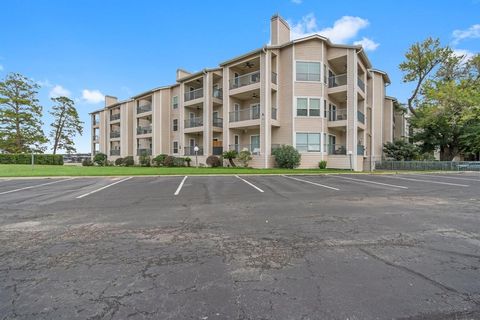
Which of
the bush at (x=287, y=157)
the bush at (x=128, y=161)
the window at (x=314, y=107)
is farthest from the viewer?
the bush at (x=128, y=161)

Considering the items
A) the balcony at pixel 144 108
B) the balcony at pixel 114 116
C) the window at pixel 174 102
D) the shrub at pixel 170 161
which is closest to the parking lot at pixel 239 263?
the shrub at pixel 170 161

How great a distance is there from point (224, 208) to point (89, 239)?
341 cm

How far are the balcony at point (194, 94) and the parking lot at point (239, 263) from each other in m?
24.9

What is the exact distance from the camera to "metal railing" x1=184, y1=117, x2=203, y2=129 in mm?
29766

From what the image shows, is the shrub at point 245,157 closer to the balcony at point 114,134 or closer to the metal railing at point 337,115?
the metal railing at point 337,115

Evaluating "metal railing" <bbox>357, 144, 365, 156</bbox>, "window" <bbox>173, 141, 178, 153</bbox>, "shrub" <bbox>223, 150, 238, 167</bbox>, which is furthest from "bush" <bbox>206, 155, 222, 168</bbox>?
"metal railing" <bbox>357, 144, 365, 156</bbox>

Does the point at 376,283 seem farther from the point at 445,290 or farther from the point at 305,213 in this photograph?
the point at 305,213

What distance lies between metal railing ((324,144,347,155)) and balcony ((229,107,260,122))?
774cm

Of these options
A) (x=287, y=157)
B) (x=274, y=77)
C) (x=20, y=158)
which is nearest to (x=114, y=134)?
(x=20, y=158)

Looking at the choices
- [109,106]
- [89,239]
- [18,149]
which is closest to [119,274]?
[89,239]

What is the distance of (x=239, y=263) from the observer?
344 cm

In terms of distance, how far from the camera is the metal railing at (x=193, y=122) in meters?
29.8

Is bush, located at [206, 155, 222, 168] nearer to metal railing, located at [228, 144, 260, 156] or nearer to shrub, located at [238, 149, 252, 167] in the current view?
metal railing, located at [228, 144, 260, 156]

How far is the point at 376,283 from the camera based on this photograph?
2896mm
